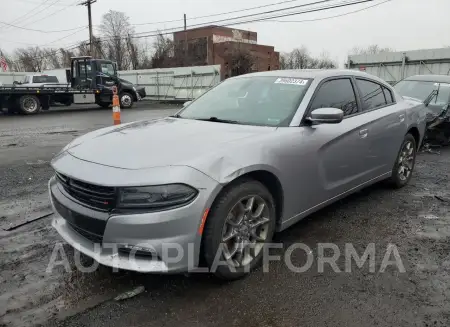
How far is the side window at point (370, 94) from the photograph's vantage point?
4293 mm

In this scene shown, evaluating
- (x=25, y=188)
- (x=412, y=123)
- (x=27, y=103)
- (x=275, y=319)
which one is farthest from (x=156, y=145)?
(x=27, y=103)

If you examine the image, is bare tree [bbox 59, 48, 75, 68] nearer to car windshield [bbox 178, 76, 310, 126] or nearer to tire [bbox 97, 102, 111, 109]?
tire [bbox 97, 102, 111, 109]

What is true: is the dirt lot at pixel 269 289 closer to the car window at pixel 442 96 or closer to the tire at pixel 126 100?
the car window at pixel 442 96

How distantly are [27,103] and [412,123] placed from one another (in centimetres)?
1709

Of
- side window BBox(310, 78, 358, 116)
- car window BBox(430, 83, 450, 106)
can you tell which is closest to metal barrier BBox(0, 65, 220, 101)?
car window BBox(430, 83, 450, 106)

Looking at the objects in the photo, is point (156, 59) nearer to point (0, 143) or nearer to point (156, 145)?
point (0, 143)

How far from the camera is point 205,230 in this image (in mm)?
2549

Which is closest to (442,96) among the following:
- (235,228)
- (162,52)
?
(235,228)

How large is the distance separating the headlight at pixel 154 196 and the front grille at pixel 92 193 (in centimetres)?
9

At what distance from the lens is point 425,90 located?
8711mm

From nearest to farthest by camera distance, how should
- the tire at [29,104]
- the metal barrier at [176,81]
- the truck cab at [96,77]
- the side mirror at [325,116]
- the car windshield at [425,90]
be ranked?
the side mirror at [325,116], the car windshield at [425,90], the tire at [29,104], the truck cab at [96,77], the metal barrier at [176,81]

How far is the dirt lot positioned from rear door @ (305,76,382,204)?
1.55 feet

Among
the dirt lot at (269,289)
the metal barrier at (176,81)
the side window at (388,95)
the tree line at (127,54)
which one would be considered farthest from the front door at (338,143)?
the tree line at (127,54)

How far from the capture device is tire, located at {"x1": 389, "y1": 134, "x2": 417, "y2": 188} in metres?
4.94
